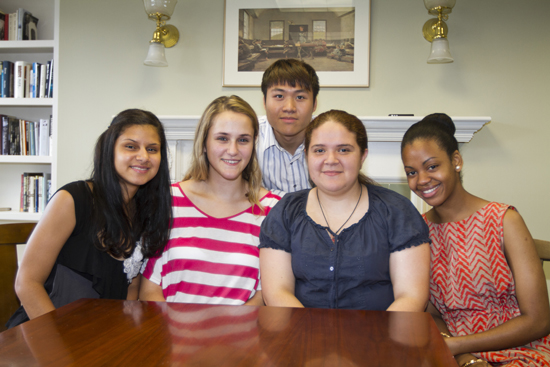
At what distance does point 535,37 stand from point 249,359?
2.98m

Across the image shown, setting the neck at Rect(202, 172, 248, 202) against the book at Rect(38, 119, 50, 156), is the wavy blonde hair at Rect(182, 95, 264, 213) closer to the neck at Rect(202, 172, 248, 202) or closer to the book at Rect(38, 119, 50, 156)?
the neck at Rect(202, 172, 248, 202)

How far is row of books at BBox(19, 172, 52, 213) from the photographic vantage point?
331cm

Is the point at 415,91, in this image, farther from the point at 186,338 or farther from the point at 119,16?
the point at 186,338

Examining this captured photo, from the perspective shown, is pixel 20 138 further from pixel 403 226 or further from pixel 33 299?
pixel 403 226

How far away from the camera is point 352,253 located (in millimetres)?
1308

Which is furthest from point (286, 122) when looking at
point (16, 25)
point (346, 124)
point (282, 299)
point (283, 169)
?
point (16, 25)

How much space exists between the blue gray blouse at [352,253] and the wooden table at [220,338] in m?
0.29

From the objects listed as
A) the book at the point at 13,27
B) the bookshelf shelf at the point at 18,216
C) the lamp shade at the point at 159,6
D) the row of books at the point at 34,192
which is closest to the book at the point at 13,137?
the row of books at the point at 34,192

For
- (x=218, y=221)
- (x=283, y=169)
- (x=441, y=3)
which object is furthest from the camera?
(x=441, y=3)

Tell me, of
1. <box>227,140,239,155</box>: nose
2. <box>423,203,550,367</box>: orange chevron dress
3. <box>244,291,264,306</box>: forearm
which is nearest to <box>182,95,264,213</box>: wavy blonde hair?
<box>227,140,239,155</box>: nose

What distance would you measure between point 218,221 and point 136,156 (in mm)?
386

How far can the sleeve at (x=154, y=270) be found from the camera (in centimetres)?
152

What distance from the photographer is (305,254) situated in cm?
133

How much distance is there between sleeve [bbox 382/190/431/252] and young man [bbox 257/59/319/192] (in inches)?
28.6
